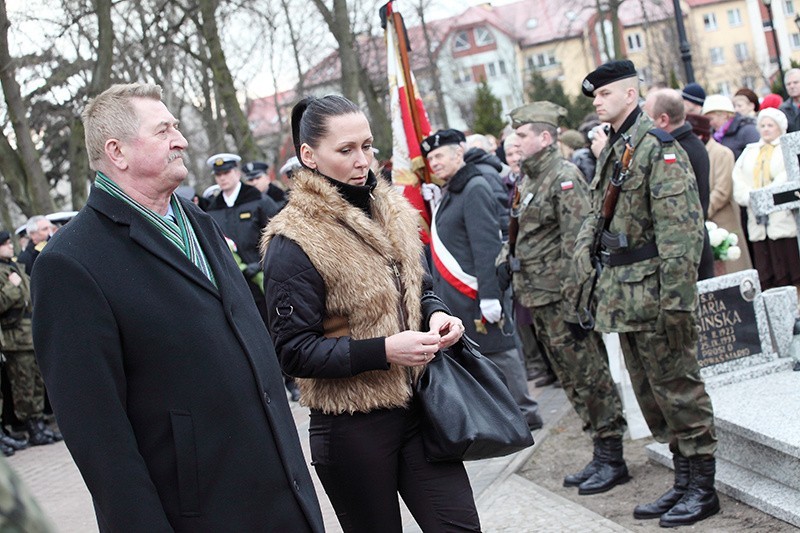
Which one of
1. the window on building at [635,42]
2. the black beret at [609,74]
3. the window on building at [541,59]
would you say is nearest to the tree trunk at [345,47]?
the black beret at [609,74]

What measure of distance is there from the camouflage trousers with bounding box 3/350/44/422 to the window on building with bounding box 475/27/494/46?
85044mm

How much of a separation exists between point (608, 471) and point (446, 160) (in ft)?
8.73

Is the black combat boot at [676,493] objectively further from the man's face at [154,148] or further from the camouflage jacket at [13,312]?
the camouflage jacket at [13,312]

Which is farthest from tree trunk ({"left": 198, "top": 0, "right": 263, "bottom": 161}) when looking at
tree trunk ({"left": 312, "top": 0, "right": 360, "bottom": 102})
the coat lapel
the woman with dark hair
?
the coat lapel

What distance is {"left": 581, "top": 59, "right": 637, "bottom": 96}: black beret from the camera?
5.57 m

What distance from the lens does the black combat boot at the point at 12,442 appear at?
37.9ft

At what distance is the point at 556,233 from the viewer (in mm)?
7004

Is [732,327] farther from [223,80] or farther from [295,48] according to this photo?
[295,48]

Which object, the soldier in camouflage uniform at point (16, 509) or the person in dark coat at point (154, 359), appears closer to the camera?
the soldier in camouflage uniform at point (16, 509)

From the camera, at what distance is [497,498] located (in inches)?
254

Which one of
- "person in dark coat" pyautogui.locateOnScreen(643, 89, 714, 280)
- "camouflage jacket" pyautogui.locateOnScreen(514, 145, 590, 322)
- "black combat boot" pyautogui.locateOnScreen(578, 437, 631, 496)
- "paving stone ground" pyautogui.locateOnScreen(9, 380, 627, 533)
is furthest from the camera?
"person in dark coat" pyautogui.locateOnScreen(643, 89, 714, 280)

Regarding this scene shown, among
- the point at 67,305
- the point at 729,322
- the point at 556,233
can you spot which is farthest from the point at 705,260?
the point at 67,305

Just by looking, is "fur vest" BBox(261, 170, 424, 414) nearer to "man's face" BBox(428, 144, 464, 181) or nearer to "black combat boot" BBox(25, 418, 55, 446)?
"man's face" BBox(428, 144, 464, 181)

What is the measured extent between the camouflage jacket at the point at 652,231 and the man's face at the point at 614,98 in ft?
0.37
